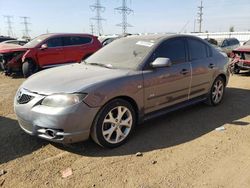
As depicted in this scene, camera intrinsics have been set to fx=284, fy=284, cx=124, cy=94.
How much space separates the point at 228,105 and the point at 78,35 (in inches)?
309

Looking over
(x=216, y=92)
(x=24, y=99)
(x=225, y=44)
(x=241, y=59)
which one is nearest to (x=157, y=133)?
(x=24, y=99)

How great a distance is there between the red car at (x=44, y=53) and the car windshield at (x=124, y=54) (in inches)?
252

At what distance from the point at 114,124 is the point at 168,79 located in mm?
1310

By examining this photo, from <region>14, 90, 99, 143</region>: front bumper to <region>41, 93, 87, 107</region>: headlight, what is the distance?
2.1 inches

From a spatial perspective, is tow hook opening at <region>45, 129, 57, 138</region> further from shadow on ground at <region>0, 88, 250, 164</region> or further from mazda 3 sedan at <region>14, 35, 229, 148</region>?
shadow on ground at <region>0, 88, 250, 164</region>

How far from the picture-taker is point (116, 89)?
13.1 feet

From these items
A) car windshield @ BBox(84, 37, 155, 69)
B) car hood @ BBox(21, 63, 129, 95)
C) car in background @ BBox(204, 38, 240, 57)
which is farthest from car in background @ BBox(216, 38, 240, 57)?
car hood @ BBox(21, 63, 129, 95)

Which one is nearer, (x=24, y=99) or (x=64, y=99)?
(x=64, y=99)

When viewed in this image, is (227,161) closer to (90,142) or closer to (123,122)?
(123,122)

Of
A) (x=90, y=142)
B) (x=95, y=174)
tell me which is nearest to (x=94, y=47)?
(x=90, y=142)

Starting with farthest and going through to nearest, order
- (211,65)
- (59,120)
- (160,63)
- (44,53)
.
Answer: (44,53), (211,65), (160,63), (59,120)

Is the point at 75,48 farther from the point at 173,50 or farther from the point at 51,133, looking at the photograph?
the point at 51,133

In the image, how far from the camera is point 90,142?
4.31m

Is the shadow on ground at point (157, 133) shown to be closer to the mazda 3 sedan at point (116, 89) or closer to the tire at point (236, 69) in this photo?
the mazda 3 sedan at point (116, 89)
